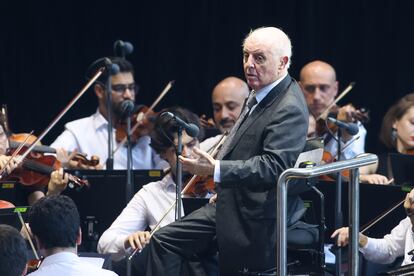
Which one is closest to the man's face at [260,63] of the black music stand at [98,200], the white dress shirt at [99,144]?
the black music stand at [98,200]

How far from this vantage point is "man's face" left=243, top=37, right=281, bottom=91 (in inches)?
193

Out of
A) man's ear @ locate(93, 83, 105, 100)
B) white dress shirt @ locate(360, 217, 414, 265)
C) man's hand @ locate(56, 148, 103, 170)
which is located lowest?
white dress shirt @ locate(360, 217, 414, 265)

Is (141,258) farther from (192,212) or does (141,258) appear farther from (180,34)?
(180,34)

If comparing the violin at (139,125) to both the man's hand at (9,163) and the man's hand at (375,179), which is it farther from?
the man's hand at (375,179)

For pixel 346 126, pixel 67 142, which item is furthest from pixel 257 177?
pixel 67 142

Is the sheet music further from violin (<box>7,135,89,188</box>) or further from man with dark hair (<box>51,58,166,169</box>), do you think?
man with dark hair (<box>51,58,166,169</box>)

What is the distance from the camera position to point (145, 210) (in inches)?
230

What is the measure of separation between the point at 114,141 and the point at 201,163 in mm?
2772

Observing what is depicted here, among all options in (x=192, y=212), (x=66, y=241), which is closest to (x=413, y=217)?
(x=192, y=212)

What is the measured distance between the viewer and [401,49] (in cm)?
813

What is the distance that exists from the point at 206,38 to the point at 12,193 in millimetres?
3014

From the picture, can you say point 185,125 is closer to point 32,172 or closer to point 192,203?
point 192,203

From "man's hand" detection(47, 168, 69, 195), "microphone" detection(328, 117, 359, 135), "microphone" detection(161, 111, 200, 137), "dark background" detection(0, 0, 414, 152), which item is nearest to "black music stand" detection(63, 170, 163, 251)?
"man's hand" detection(47, 168, 69, 195)

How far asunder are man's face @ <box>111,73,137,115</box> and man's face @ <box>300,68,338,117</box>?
3.81ft
